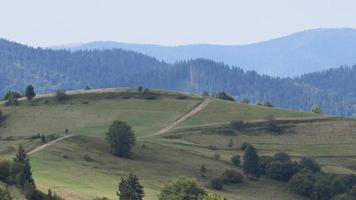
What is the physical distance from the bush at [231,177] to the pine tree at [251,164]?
5552mm

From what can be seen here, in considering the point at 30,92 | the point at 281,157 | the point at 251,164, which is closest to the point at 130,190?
the point at 251,164

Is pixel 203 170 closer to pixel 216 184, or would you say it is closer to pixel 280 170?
pixel 216 184

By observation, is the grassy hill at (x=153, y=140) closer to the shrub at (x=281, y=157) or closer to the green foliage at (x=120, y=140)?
the green foliage at (x=120, y=140)

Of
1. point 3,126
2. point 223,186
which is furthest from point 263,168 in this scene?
point 3,126

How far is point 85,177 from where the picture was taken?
362 ft

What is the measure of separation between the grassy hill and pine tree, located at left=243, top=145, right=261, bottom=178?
2.34m

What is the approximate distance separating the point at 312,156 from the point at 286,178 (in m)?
17.6

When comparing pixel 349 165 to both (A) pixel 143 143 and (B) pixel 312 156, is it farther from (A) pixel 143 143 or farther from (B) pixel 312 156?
(A) pixel 143 143

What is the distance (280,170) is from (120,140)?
94.6ft

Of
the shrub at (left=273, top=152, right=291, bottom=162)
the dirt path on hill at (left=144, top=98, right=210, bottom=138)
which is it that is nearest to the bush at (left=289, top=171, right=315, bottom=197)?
the shrub at (left=273, top=152, right=291, bottom=162)

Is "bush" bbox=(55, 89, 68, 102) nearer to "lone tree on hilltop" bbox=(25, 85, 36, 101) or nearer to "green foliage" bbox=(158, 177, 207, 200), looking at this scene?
"lone tree on hilltop" bbox=(25, 85, 36, 101)

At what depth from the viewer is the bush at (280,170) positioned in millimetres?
141625

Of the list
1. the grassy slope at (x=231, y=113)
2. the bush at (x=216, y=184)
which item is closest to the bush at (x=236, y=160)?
the bush at (x=216, y=184)

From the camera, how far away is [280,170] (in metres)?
141
